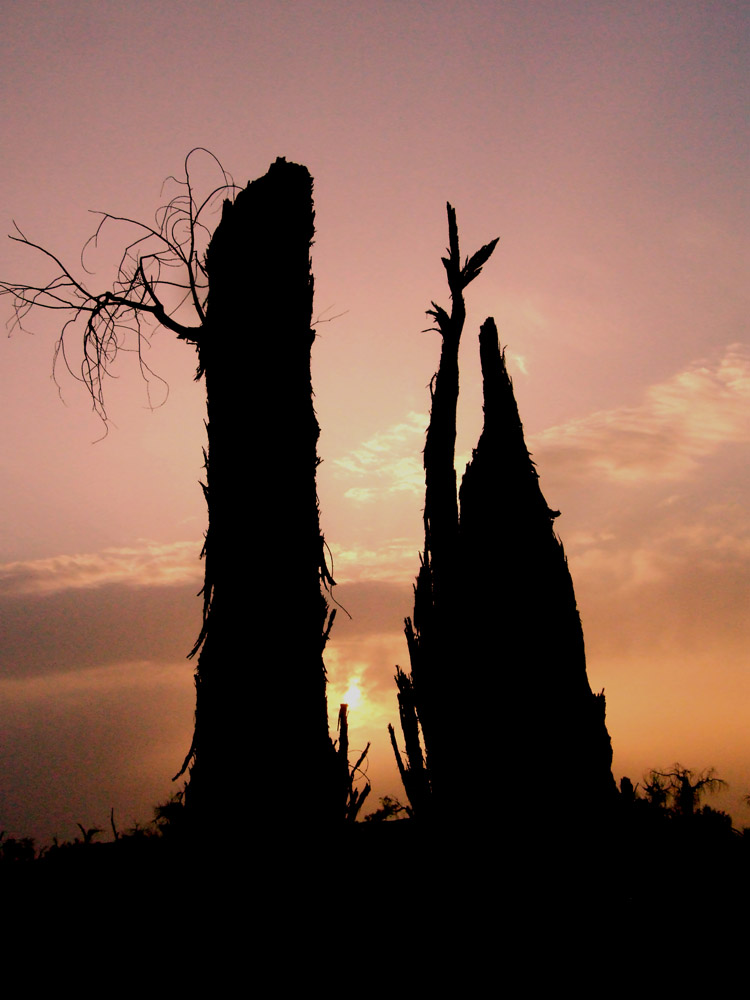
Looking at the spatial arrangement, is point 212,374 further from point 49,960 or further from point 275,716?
point 49,960

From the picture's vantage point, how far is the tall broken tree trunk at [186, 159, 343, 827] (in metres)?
3.47

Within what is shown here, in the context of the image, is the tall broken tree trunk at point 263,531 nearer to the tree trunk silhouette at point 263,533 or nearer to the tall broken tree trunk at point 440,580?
the tree trunk silhouette at point 263,533

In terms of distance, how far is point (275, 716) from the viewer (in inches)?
138

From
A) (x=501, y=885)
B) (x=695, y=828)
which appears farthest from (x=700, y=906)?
(x=501, y=885)

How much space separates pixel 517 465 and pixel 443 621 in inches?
92.5

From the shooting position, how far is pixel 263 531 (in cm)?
372

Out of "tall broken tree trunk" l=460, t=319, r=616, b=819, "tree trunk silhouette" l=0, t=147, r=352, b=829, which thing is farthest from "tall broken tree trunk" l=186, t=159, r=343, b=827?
"tall broken tree trunk" l=460, t=319, r=616, b=819

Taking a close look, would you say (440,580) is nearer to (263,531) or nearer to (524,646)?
(524,646)

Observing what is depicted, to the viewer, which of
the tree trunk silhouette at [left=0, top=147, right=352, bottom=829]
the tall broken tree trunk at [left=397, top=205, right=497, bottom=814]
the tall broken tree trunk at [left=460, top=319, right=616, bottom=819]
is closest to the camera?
the tree trunk silhouette at [left=0, top=147, right=352, bottom=829]

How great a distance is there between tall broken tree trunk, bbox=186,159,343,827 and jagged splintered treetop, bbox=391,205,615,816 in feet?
14.6

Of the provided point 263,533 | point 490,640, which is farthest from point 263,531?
point 490,640

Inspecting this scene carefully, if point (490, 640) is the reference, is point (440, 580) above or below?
above

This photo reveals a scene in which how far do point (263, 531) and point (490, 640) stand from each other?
198 inches

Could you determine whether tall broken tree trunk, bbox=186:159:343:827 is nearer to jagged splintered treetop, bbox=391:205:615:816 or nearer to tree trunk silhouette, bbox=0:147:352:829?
tree trunk silhouette, bbox=0:147:352:829
